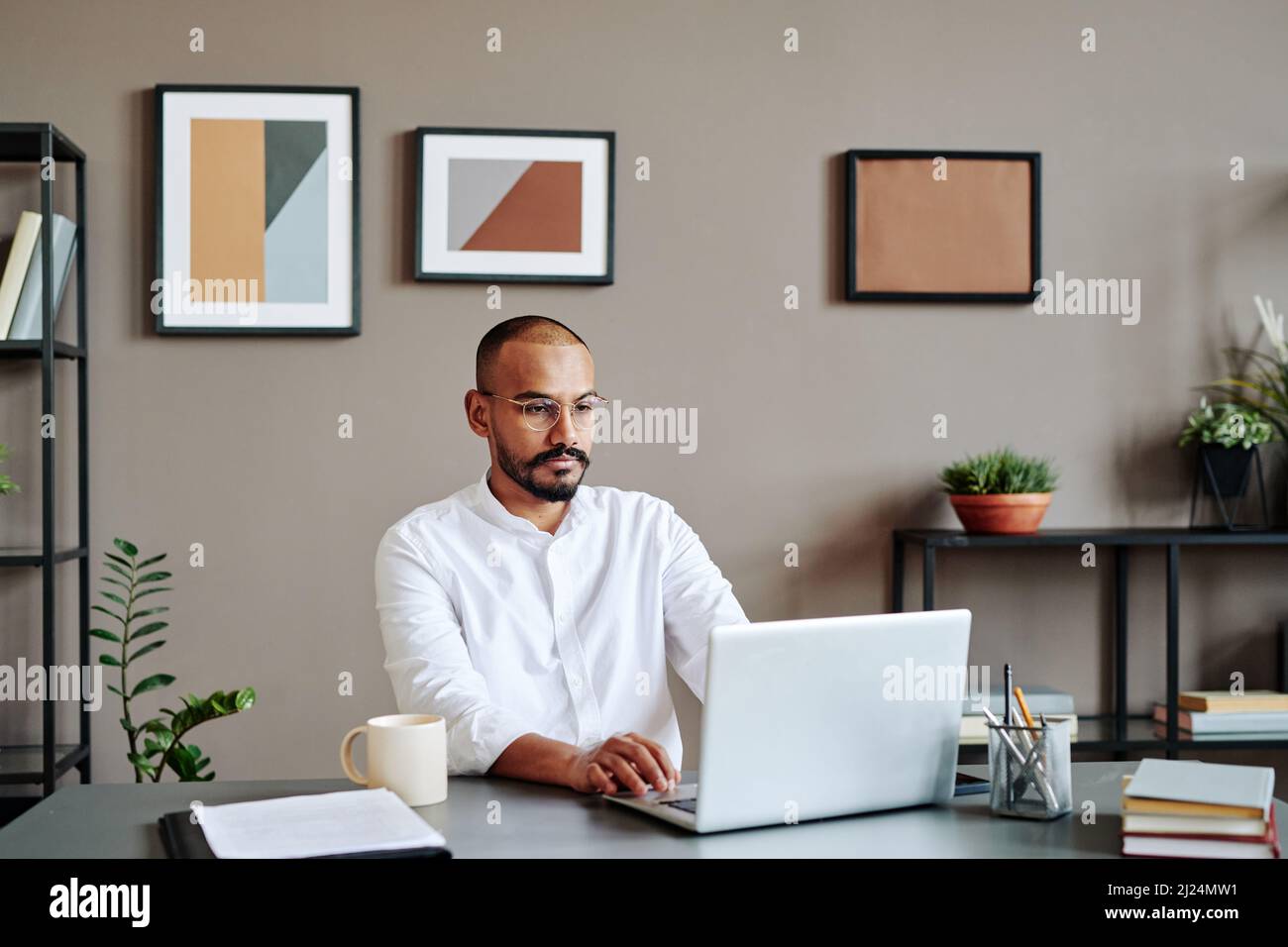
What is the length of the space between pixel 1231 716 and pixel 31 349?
287cm

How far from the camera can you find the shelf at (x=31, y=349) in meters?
Answer: 2.57

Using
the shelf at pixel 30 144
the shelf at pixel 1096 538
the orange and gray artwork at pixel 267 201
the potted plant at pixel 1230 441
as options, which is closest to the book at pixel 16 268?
the shelf at pixel 30 144

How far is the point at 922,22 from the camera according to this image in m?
2.95

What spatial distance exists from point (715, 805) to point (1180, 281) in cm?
236

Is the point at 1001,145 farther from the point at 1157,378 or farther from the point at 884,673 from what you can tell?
the point at 884,673

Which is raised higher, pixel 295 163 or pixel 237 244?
pixel 295 163

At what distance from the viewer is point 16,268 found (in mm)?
2621

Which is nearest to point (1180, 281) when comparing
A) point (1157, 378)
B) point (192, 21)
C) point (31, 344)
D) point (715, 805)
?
point (1157, 378)

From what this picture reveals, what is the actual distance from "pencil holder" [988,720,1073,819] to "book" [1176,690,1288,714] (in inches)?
64.5

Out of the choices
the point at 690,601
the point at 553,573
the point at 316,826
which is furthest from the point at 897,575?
the point at 316,826

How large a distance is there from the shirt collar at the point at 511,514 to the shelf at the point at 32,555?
44.5 inches

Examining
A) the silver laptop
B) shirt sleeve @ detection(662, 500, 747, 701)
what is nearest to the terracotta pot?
shirt sleeve @ detection(662, 500, 747, 701)
